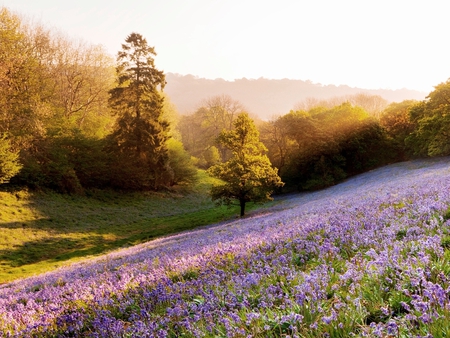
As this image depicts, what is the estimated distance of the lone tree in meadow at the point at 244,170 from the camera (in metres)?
24.8

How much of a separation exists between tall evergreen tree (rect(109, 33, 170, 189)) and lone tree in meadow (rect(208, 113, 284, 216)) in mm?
21836

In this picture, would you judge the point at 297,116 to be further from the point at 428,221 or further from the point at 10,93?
the point at 428,221

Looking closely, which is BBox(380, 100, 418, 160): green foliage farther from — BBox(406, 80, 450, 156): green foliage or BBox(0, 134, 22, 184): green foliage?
BBox(0, 134, 22, 184): green foliage

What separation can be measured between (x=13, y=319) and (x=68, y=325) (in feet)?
4.75

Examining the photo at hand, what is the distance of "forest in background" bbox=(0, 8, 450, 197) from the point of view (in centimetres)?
3150

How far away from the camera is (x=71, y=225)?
2814cm

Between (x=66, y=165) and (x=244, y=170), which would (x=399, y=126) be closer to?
(x=244, y=170)

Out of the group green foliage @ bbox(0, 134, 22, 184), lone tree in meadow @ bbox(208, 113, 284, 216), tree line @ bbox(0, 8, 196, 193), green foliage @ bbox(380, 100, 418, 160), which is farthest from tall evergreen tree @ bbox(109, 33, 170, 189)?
green foliage @ bbox(380, 100, 418, 160)

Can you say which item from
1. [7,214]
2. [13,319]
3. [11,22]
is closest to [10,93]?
[11,22]

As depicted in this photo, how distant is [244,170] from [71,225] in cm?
1818

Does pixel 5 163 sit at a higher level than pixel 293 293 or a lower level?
higher

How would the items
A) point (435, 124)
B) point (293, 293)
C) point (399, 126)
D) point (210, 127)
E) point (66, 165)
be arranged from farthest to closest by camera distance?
point (210, 127)
point (399, 126)
point (66, 165)
point (435, 124)
point (293, 293)

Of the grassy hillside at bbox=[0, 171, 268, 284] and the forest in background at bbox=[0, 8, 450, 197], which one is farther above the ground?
the forest in background at bbox=[0, 8, 450, 197]

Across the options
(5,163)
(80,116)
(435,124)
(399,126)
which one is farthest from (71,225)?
(399,126)
